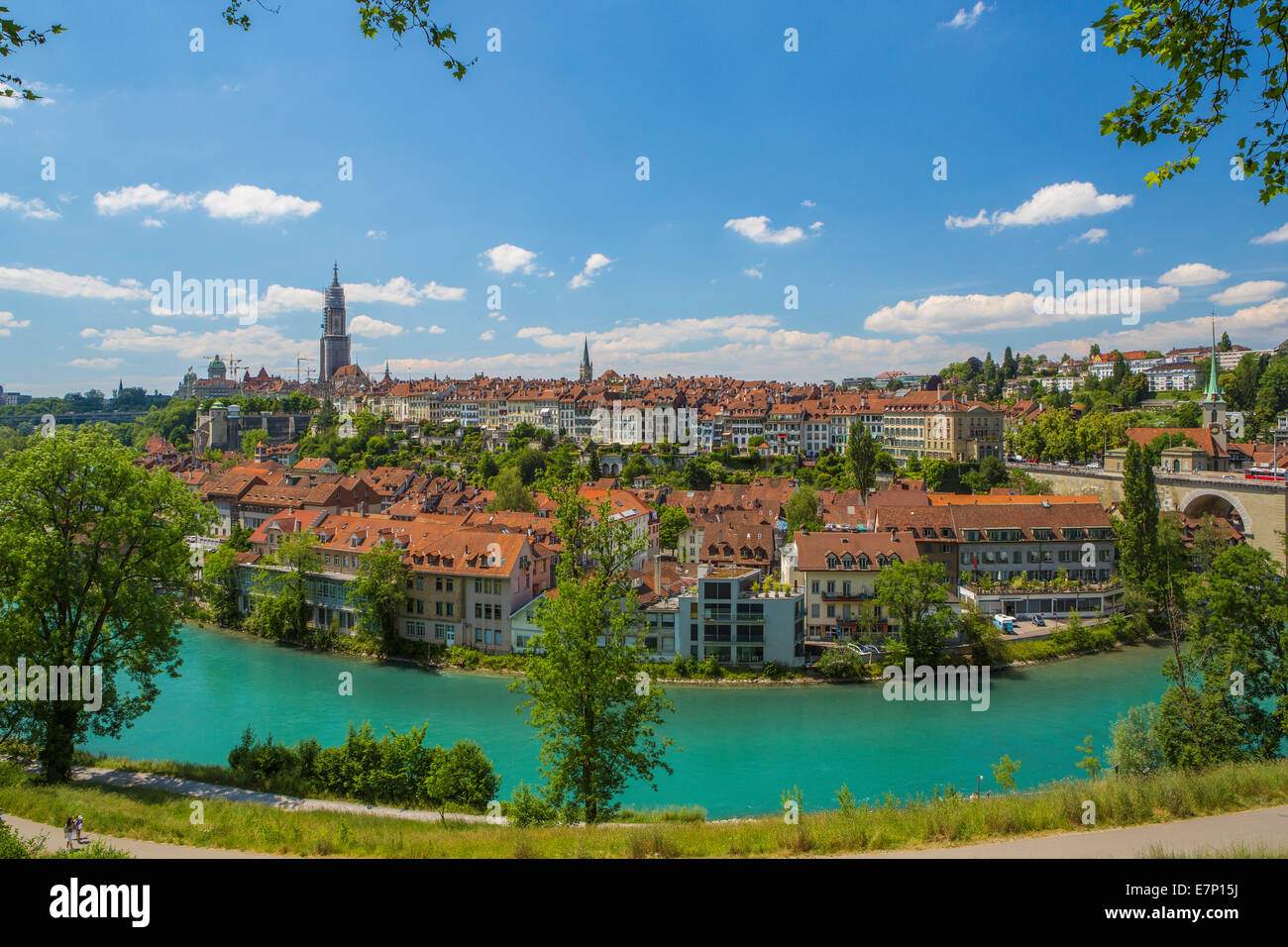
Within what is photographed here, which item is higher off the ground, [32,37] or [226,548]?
[32,37]

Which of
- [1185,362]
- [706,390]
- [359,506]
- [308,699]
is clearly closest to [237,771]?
[308,699]

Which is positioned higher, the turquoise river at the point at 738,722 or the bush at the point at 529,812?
the bush at the point at 529,812

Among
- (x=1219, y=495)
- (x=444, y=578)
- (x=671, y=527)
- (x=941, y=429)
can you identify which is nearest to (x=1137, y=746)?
(x=444, y=578)

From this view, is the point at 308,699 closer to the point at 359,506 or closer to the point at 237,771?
the point at 237,771

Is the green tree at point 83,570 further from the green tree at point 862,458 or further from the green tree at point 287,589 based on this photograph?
the green tree at point 862,458

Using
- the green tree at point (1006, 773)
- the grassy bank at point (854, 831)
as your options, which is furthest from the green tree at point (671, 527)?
the grassy bank at point (854, 831)

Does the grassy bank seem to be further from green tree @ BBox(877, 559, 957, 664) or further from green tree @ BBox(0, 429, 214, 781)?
green tree @ BBox(877, 559, 957, 664)
